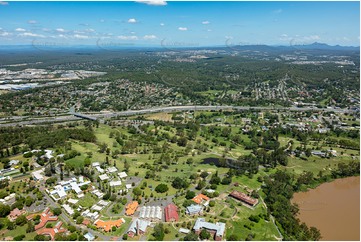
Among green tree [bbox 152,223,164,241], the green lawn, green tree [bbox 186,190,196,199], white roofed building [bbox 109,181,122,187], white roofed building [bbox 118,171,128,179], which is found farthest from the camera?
white roofed building [bbox 118,171,128,179]

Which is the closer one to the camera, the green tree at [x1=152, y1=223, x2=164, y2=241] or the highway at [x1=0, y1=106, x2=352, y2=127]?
the green tree at [x1=152, y1=223, x2=164, y2=241]

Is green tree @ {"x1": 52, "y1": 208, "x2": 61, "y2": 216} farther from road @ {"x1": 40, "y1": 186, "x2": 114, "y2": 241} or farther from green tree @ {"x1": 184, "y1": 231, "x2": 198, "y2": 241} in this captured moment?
green tree @ {"x1": 184, "y1": 231, "x2": 198, "y2": 241}

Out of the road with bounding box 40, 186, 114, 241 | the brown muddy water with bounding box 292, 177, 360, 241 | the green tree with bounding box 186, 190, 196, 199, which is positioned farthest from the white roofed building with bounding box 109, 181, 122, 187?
the brown muddy water with bounding box 292, 177, 360, 241

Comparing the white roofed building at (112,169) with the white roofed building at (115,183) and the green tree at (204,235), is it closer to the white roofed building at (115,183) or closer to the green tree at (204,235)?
the white roofed building at (115,183)

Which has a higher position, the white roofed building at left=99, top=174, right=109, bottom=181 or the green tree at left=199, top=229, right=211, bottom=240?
the white roofed building at left=99, top=174, right=109, bottom=181

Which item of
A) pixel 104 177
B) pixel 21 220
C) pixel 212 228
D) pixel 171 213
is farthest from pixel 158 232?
pixel 104 177

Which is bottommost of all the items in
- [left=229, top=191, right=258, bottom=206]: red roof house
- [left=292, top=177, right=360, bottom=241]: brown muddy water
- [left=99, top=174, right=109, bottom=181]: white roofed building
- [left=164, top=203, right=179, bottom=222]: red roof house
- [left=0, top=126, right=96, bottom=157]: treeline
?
[left=292, top=177, right=360, bottom=241]: brown muddy water

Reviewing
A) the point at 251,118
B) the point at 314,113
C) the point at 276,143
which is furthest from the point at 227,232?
the point at 314,113

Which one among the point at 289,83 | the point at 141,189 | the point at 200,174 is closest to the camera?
the point at 141,189

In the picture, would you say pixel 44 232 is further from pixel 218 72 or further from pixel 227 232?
pixel 218 72
